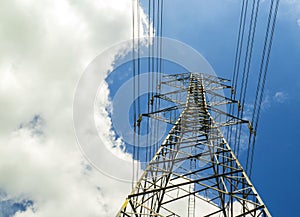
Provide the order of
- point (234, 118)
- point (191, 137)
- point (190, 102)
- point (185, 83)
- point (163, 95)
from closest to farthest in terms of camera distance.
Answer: point (191, 137)
point (234, 118)
point (190, 102)
point (163, 95)
point (185, 83)

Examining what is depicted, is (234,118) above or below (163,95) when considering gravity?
below

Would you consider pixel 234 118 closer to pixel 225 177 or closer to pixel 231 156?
pixel 231 156

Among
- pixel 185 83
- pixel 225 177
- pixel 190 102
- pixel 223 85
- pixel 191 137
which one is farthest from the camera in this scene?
pixel 185 83

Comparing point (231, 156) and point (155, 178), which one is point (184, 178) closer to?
point (155, 178)

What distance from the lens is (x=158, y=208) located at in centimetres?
939

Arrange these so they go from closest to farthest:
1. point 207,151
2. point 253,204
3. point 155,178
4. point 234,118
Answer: point 253,204 < point 155,178 < point 207,151 < point 234,118

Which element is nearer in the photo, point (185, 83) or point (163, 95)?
point (163, 95)

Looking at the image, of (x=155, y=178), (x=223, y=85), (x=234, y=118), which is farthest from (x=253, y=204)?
(x=223, y=85)

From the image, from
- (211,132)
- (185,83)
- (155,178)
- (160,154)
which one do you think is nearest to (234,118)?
(211,132)

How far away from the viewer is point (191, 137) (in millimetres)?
10945

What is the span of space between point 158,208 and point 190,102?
6.76 meters

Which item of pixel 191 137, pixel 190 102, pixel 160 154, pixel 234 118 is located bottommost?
pixel 160 154

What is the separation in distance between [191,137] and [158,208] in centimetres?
291

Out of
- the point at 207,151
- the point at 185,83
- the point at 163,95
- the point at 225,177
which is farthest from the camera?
the point at 185,83
